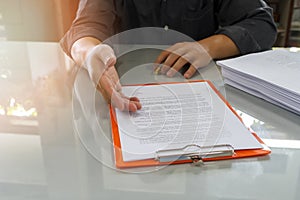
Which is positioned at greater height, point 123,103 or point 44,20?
point 123,103

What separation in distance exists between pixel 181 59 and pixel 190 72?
5 cm

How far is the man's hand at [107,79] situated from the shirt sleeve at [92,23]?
214mm

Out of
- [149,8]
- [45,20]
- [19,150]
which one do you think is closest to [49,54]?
[149,8]

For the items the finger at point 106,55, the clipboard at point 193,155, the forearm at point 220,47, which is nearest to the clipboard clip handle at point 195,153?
the clipboard at point 193,155

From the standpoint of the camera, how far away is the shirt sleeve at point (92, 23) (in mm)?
819

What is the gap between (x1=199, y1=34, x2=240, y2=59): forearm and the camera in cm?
80

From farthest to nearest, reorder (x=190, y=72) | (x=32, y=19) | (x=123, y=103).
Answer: (x=32, y=19) → (x=190, y=72) → (x=123, y=103)

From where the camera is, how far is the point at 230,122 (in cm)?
46

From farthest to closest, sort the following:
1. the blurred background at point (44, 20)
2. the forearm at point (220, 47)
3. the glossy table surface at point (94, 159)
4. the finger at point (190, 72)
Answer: the blurred background at point (44, 20), the forearm at point (220, 47), the finger at point (190, 72), the glossy table surface at point (94, 159)

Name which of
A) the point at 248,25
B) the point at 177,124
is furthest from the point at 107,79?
the point at 248,25

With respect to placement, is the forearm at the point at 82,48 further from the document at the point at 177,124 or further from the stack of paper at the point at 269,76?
the stack of paper at the point at 269,76

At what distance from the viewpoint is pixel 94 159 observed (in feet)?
1.28

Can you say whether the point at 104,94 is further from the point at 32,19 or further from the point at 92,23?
the point at 32,19

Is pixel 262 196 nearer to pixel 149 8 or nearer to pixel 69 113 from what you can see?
pixel 69 113
